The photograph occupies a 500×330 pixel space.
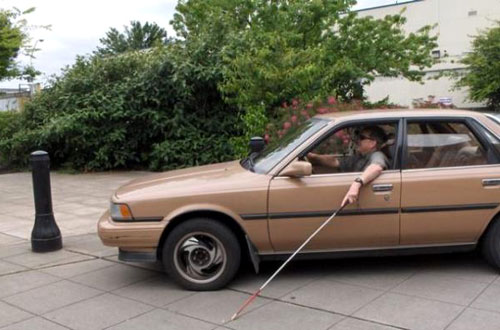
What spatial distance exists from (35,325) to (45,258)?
2.07m

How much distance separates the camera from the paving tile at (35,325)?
14.0ft

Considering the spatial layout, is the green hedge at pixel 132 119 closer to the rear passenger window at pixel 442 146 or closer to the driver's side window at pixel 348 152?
the driver's side window at pixel 348 152

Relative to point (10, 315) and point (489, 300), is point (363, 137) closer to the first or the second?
point (489, 300)

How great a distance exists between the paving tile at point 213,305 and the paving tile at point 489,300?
5.60 ft

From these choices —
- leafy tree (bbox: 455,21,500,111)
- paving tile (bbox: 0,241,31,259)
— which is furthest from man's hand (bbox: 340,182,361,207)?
leafy tree (bbox: 455,21,500,111)

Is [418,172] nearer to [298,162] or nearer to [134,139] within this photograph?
[298,162]

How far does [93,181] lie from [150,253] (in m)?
8.12

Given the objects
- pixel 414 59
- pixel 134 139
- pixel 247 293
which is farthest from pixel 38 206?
pixel 414 59

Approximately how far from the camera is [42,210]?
6586 millimetres

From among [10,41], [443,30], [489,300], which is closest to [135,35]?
[443,30]

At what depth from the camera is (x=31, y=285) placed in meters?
5.34

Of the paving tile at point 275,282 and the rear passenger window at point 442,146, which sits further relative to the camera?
the rear passenger window at point 442,146

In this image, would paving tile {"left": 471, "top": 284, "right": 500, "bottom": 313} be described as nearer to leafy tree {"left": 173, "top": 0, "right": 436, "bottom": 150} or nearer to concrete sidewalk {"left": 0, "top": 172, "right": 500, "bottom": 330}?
concrete sidewalk {"left": 0, "top": 172, "right": 500, "bottom": 330}

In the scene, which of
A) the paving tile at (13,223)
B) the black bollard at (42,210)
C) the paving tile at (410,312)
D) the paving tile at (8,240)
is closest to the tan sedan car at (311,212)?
the paving tile at (410,312)
